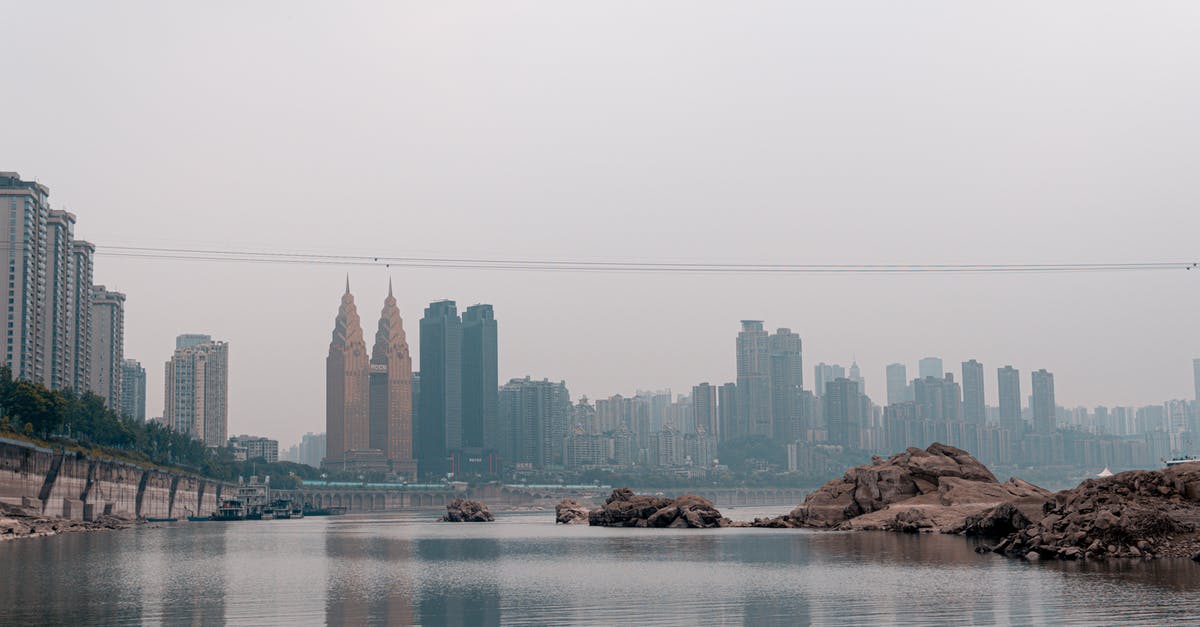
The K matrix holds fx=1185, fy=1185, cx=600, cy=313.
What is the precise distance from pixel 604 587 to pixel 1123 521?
3316 cm

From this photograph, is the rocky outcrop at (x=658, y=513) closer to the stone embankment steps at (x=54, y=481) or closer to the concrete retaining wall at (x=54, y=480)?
the stone embankment steps at (x=54, y=481)

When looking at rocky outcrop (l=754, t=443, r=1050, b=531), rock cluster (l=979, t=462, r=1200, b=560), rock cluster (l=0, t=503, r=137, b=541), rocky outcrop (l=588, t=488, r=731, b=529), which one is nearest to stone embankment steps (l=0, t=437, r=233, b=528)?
rock cluster (l=0, t=503, r=137, b=541)

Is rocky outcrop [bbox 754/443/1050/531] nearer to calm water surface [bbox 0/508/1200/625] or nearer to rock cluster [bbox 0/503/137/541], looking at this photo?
calm water surface [bbox 0/508/1200/625]

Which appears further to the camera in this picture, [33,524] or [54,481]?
[54,481]

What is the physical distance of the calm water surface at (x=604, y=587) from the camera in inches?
1789

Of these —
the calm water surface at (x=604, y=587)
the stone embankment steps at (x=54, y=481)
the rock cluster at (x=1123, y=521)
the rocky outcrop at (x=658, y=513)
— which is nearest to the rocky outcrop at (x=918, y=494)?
the rocky outcrop at (x=658, y=513)

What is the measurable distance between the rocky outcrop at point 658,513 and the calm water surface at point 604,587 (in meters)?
55.6

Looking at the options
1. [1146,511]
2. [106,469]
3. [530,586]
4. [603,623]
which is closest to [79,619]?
[603,623]

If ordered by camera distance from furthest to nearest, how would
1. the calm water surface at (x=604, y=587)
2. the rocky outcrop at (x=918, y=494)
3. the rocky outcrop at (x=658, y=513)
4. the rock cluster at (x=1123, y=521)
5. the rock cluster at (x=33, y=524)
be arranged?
the rocky outcrop at (x=658, y=513) → the rock cluster at (x=33, y=524) → the rocky outcrop at (x=918, y=494) → the rock cluster at (x=1123, y=521) → the calm water surface at (x=604, y=587)

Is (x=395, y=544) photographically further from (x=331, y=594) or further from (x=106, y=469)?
(x=106, y=469)

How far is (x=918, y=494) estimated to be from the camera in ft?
411

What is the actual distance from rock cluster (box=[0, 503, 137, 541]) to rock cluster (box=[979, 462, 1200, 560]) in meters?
97.2

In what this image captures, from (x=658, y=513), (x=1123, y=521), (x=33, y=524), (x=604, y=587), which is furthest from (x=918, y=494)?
(x=33, y=524)

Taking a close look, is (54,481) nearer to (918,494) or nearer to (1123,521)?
(918,494)
